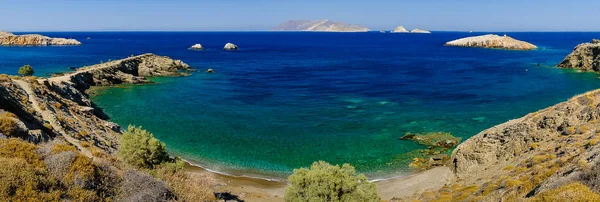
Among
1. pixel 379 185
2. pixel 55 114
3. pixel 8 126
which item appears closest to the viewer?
pixel 8 126

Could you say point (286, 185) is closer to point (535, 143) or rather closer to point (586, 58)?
point (535, 143)

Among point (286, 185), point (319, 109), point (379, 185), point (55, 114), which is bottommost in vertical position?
point (286, 185)

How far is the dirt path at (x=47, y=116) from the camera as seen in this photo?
3384 centimetres

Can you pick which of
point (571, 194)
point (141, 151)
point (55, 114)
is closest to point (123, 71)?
point (55, 114)

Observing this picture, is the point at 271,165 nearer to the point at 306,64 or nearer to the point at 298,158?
the point at 298,158

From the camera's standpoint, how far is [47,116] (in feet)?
133

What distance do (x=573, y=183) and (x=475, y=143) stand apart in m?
22.3

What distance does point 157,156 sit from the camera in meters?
32.9

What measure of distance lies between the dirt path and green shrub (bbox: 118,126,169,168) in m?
2.82

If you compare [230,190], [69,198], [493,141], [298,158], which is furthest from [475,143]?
[69,198]

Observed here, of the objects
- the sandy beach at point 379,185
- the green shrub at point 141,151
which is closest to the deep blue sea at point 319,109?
the sandy beach at point 379,185

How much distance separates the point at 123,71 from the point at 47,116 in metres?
69.6

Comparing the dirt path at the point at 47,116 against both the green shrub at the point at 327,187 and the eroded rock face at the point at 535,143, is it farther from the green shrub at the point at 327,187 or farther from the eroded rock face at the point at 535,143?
the eroded rock face at the point at 535,143

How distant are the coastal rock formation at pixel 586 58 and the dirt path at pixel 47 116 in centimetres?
14343
